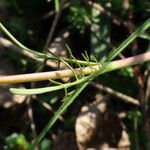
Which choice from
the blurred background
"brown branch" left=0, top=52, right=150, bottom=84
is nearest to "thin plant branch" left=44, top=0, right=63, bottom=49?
the blurred background

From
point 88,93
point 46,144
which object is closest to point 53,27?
point 88,93

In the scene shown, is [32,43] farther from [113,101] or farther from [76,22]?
[113,101]

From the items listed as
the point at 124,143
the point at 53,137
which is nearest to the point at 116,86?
the point at 124,143

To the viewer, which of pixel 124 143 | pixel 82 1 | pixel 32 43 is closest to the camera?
pixel 124 143

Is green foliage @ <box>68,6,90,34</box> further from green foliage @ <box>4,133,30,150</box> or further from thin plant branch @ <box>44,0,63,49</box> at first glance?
green foliage @ <box>4,133,30,150</box>

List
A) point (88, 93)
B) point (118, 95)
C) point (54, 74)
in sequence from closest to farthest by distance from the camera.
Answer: point (54, 74), point (118, 95), point (88, 93)

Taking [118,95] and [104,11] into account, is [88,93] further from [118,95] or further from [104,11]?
[104,11]

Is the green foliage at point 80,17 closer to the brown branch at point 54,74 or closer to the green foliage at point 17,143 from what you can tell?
the green foliage at point 17,143

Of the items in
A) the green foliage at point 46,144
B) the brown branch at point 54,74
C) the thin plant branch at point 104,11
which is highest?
the thin plant branch at point 104,11

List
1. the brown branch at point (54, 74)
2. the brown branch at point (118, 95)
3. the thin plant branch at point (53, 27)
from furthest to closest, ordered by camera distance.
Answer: the thin plant branch at point (53, 27) → the brown branch at point (118, 95) → the brown branch at point (54, 74)

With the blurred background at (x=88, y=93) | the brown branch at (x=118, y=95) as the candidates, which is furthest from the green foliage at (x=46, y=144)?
the brown branch at (x=118, y=95)

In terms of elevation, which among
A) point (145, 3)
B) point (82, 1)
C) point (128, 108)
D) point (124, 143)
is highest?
point (82, 1)
